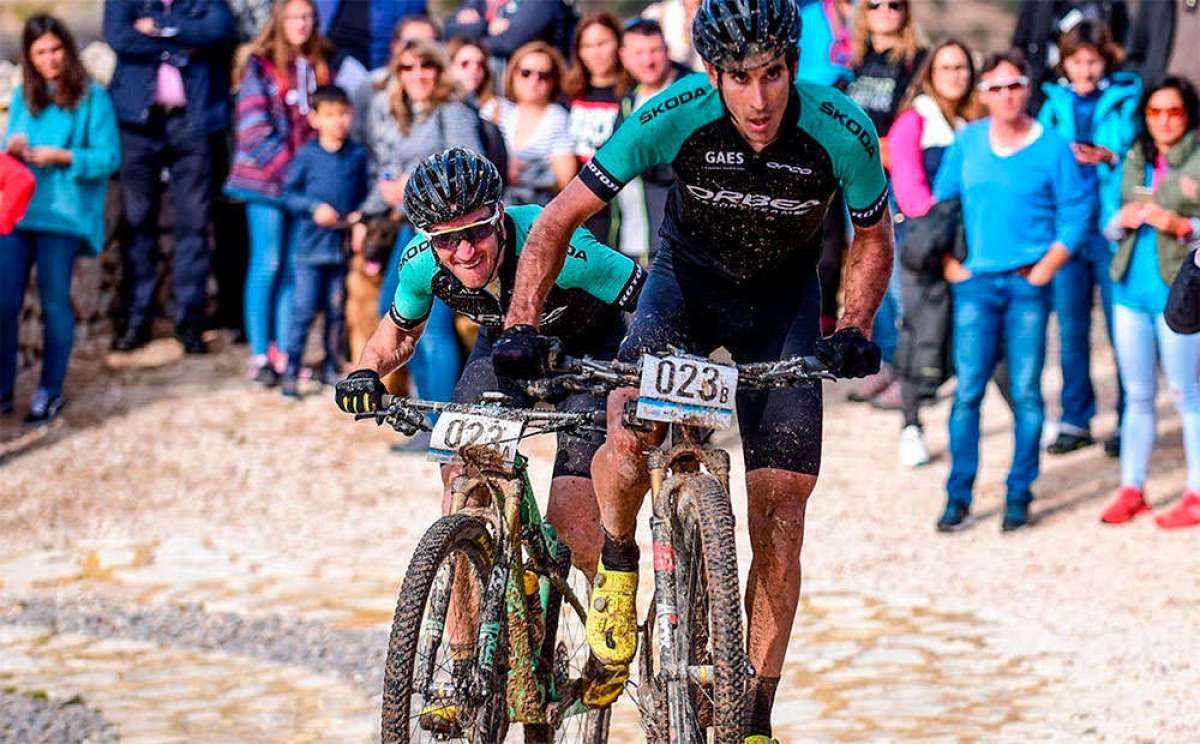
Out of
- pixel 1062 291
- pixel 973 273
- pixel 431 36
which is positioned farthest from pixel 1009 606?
pixel 431 36

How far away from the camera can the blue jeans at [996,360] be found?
960 cm

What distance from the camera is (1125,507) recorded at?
9844 mm

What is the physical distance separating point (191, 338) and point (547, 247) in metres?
8.29

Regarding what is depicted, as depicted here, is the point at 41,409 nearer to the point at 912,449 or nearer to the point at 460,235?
the point at 912,449

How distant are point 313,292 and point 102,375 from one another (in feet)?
6.11

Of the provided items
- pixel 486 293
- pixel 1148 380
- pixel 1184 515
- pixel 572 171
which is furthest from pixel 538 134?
pixel 486 293

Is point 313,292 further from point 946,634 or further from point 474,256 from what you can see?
point 474,256

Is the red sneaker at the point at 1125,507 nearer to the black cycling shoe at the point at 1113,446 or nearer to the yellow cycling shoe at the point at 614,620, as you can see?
the black cycling shoe at the point at 1113,446

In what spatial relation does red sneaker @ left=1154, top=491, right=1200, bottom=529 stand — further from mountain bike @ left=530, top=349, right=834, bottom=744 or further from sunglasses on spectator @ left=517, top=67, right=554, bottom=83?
mountain bike @ left=530, top=349, right=834, bottom=744

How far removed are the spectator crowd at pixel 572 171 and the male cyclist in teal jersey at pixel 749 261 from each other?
166 inches

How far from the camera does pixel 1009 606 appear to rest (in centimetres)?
857

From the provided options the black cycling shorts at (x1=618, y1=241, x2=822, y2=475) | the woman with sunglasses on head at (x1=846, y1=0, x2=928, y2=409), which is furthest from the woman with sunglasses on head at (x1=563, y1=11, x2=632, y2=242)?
the black cycling shorts at (x1=618, y1=241, x2=822, y2=475)

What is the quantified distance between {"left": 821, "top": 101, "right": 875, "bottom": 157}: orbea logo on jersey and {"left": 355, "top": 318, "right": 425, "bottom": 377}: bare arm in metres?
1.44

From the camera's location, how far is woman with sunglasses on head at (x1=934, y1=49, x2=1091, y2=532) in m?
9.56
